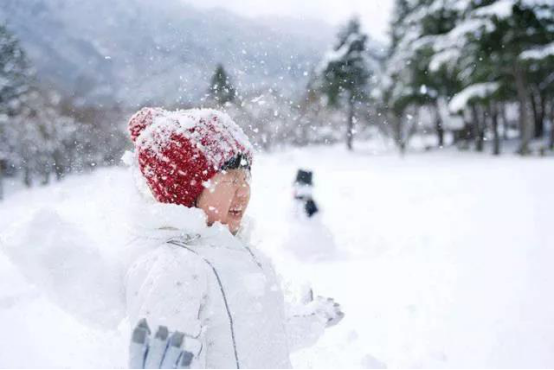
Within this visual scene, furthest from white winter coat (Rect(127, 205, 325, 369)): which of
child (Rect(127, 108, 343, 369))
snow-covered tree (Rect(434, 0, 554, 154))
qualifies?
snow-covered tree (Rect(434, 0, 554, 154))

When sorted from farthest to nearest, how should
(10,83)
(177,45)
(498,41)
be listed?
(498,41) < (10,83) < (177,45)

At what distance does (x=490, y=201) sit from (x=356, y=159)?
1644cm

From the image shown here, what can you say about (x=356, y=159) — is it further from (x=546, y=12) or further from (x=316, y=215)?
(x=316, y=215)

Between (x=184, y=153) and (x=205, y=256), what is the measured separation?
0.99 feet

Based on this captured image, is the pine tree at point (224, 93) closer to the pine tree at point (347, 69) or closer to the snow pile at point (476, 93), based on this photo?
the snow pile at point (476, 93)

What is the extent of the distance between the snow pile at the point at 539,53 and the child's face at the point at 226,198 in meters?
16.8

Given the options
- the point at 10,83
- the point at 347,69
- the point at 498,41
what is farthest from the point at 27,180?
the point at 347,69

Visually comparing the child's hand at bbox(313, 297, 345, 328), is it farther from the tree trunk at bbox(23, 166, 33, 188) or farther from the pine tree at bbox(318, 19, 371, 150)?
the pine tree at bbox(318, 19, 371, 150)

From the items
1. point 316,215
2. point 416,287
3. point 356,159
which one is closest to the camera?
point 416,287

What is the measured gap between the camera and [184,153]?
1.25 meters

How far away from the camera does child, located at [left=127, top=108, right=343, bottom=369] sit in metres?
1.07

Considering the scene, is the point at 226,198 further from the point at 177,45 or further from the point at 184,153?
the point at 177,45

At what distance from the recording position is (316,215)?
5816mm

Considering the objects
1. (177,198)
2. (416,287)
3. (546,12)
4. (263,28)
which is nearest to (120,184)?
(177,198)
